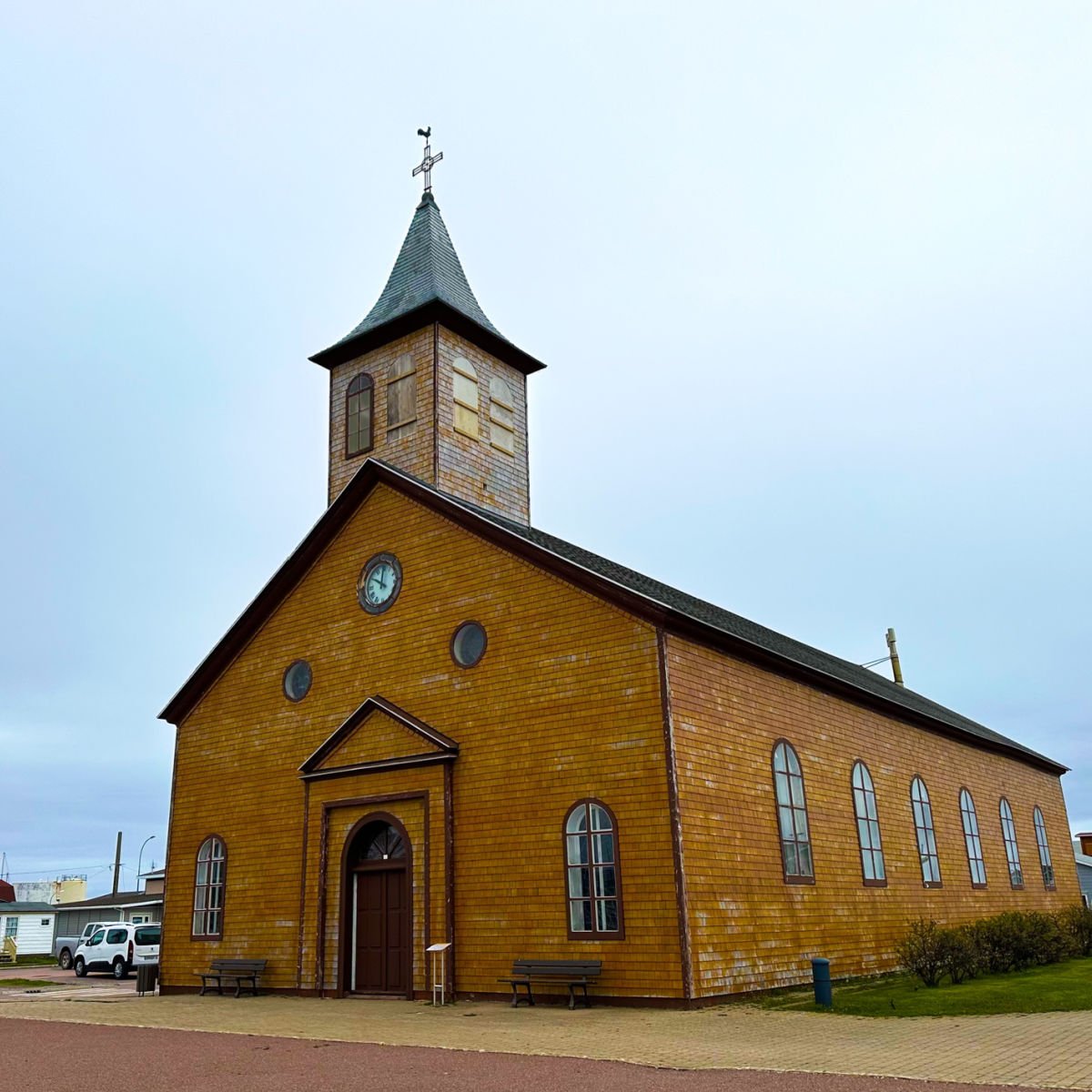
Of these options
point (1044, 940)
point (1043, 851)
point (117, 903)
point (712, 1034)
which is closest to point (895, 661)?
point (1043, 851)

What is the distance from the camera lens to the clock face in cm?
2167

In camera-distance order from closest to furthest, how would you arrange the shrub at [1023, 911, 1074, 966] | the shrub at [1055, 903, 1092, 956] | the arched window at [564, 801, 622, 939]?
1. the arched window at [564, 801, 622, 939]
2. the shrub at [1023, 911, 1074, 966]
3. the shrub at [1055, 903, 1092, 956]

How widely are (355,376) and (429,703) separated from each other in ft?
33.1

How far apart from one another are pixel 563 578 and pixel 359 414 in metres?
9.80

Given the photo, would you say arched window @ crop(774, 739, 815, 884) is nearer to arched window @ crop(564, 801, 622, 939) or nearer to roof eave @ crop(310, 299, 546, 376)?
arched window @ crop(564, 801, 622, 939)

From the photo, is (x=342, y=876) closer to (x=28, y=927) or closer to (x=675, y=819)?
(x=675, y=819)

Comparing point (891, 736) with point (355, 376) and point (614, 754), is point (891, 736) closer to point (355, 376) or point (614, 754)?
point (614, 754)

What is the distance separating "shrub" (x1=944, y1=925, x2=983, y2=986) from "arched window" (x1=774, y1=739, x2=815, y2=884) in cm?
245

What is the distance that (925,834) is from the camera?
81.7 ft

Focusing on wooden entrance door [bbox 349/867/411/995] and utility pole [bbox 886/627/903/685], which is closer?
wooden entrance door [bbox 349/867/411/995]

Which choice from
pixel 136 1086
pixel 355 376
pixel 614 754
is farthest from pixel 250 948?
pixel 355 376

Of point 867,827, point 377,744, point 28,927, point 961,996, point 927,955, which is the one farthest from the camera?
point 28,927

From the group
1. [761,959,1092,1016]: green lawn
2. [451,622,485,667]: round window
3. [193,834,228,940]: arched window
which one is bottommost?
[761,959,1092,1016]: green lawn

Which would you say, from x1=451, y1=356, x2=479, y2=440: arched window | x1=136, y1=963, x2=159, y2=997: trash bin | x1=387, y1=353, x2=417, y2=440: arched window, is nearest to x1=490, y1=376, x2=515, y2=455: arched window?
x1=451, y1=356, x2=479, y2=440: arched window
